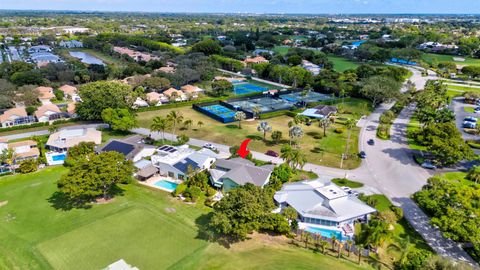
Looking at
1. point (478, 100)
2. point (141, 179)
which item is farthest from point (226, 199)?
point (478, 100)

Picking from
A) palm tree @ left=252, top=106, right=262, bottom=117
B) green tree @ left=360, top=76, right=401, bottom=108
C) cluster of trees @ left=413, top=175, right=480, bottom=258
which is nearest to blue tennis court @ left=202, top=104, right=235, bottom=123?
palm tree @ left=252, top=106, right=262, bottom=117

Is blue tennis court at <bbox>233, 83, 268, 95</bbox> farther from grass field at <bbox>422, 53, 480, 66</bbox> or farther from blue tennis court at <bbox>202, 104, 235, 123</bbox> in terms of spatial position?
grass field at <bbox>422, 53, 480, 66</bbox>

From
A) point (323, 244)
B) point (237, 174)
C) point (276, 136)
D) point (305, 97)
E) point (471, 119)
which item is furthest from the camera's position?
point (305, 97)

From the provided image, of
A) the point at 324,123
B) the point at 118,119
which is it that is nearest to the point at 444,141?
the point at 324,123

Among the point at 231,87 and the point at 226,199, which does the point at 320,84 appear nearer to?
the point at 231,87

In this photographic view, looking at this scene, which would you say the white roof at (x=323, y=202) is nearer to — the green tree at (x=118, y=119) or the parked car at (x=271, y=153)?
the parked car at (x=271, y=153)

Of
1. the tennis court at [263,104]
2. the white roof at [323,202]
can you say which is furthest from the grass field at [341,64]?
the white roof at [323,202]

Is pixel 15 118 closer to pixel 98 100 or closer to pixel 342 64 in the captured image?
pixel 98 100
